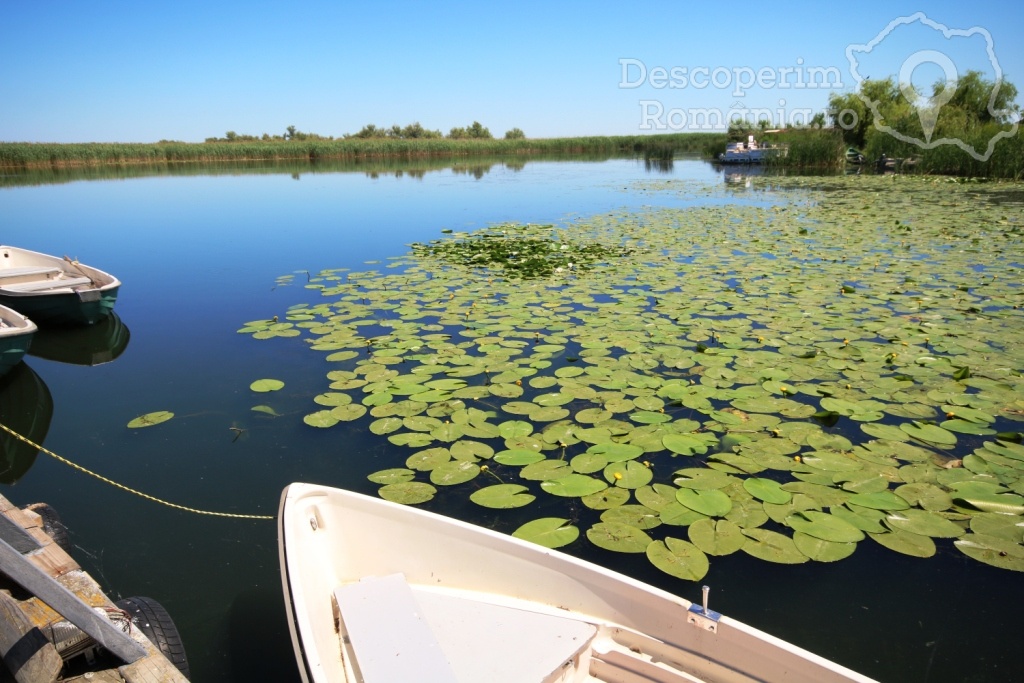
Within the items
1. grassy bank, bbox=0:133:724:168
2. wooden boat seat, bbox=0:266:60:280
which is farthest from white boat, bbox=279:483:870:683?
grassy bank, bbox=0:133:724:168

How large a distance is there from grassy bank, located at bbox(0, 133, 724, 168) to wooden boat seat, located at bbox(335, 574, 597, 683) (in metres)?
35.5

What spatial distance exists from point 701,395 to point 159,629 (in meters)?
2.63

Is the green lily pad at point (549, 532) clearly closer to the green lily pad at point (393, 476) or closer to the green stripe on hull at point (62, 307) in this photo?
the green lily pad at point (393, 476)

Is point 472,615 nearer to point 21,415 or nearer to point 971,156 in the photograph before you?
point 21,415

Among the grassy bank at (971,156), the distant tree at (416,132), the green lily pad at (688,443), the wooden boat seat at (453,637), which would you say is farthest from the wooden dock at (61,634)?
the distant tree at (416,132)

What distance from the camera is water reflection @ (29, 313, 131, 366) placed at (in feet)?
15.1

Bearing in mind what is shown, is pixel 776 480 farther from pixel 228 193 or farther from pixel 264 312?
pixel 228 193

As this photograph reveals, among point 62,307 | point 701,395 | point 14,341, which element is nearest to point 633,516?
point 701,395

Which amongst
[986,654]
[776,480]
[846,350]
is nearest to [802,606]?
[986,654]

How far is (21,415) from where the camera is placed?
356 centimetres

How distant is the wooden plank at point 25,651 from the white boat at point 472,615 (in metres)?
0.56

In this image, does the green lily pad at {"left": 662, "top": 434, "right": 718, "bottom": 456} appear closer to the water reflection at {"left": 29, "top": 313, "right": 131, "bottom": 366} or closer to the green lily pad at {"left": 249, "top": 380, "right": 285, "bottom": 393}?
the green lily pad at {"left": 249, "top": 380, "right": 285, "bottom": 393}

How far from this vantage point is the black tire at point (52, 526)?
87.1 inches

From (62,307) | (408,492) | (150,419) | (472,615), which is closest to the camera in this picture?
(472,615)
